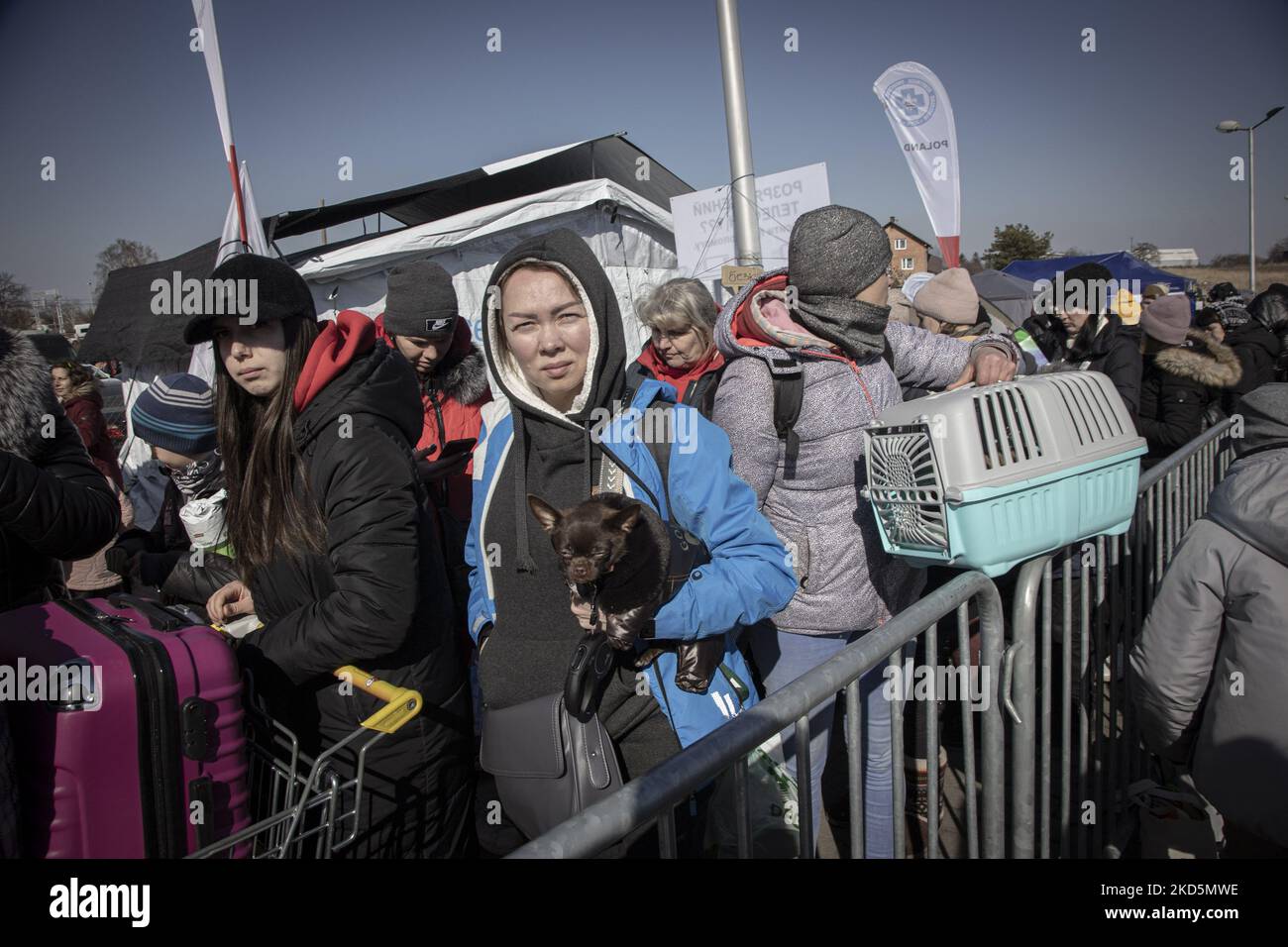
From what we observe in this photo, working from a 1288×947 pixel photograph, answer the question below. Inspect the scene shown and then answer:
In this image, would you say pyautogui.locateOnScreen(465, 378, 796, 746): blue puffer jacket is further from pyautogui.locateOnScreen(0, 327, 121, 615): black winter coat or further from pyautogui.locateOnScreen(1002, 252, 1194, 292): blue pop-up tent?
pyautogui.locateOnScreen(1002, 252, 1194, 292): blue pop-up tent

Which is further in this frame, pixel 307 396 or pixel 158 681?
pixel 307 396

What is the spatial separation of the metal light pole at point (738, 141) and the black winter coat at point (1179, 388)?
3.10 m

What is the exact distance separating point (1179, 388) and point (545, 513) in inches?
214

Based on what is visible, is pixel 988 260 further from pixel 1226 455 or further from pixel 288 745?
pixel 288 745

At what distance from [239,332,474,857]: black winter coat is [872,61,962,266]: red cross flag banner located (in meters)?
7.66

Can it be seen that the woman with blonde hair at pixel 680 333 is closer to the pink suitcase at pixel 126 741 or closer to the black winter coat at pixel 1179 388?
the pink suitcase at pixel 126 741

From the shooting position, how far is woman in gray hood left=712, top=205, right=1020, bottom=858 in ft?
8.39

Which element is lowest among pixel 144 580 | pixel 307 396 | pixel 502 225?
pixel 144 580

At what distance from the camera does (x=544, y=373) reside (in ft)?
6.59

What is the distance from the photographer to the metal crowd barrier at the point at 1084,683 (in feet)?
7.17

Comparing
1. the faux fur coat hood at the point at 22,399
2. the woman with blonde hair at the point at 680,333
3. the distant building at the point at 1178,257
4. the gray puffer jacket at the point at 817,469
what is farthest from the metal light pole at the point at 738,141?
the distant building at the point at 1178,257
